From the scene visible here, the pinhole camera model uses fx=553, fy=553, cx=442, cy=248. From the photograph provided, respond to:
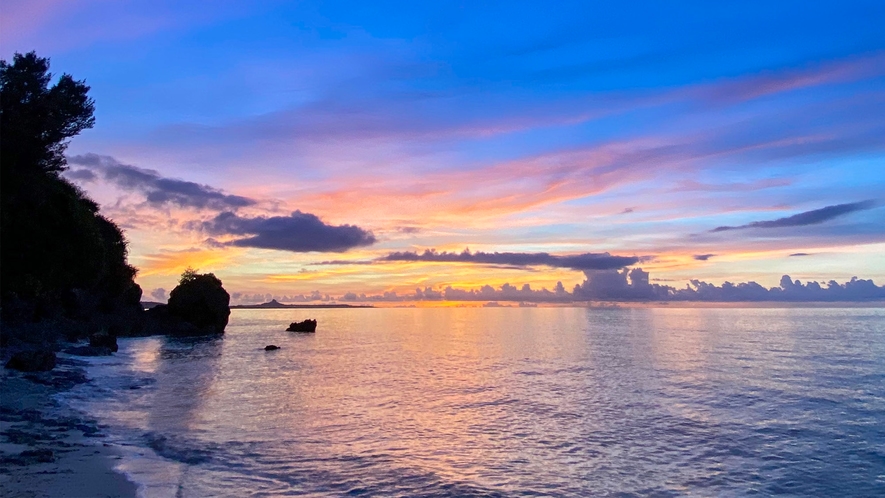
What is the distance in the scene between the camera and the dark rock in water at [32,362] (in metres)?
29.5

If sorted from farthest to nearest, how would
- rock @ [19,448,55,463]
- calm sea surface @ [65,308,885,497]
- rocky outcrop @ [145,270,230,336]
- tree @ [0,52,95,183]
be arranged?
rocky outcrop @ [145,270,230,336] < tree @ [0,52,95,183] < calm sea surface @ [65,308,885,497] < rock @ [19,448,55,463]

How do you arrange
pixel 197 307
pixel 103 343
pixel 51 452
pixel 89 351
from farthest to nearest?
1. pixel 197 307
2. pixel 103 343
3. pixel 89 351
4. pixel 51 452

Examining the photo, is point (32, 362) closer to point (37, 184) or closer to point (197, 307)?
point (37, 184)

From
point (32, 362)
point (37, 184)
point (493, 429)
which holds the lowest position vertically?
point (493, 429)

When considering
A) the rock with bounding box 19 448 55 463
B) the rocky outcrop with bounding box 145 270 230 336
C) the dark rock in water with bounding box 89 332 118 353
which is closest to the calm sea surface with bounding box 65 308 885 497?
the rock with bounding box 19 448 55 463

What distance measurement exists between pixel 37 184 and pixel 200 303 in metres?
61.1

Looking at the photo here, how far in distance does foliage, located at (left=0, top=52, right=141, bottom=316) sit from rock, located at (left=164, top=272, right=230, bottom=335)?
50235 millimetres

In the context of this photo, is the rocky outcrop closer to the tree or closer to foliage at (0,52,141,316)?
foliage at (0,52,141,316)

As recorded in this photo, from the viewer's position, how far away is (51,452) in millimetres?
14930

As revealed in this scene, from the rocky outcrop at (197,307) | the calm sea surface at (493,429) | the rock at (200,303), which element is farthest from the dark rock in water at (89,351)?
the rock at (200,303)

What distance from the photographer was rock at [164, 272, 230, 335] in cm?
9456

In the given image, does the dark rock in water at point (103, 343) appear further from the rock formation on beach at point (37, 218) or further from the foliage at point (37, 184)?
the foliage at point (37, 184)

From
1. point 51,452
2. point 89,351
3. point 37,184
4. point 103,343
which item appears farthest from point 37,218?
point 51,452

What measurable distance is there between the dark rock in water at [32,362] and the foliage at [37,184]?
9950 mm
